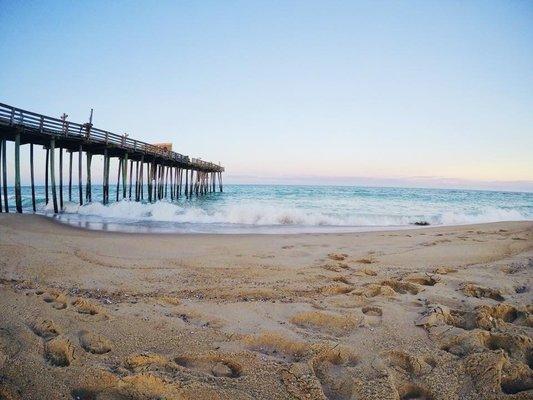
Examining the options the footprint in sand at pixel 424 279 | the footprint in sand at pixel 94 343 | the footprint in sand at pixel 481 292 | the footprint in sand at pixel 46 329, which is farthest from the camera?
the footprint in sand at pixel 424 279

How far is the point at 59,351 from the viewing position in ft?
7.88

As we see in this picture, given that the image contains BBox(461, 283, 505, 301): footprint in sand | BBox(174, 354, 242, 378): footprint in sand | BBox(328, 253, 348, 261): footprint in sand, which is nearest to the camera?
BBox(174, 354, 242, 378): footprint in sand

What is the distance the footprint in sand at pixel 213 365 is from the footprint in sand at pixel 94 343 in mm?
643

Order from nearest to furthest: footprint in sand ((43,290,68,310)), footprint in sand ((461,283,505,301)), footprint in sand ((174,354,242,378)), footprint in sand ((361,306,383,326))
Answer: footprint in sand ((174,354,242,378)) < footprint in sand ((361,306,383,326)) < footprint in sand ((43,290,68,310)) < footprint in sand ((461,283,505,301))

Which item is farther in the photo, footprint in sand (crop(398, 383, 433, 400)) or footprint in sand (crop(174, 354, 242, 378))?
footprint in sand (crop(174, 354, 242, 378))

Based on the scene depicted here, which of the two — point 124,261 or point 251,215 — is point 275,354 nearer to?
point 124,261

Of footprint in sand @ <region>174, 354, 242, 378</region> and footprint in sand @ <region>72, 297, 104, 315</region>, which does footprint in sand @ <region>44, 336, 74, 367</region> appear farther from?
footprint in sand @ <region>174, 354, 242, 378</region>

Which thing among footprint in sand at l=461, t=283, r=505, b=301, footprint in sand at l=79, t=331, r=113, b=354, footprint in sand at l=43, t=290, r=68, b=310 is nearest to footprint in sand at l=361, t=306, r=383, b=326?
footprint in sand at l=461, t=283, r=505, b=301

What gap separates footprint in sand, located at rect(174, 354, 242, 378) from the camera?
2.26 metres

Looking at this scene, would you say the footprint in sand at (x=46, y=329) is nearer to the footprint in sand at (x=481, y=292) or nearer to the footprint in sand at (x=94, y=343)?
the footprint in sand at (x=94, y=343)

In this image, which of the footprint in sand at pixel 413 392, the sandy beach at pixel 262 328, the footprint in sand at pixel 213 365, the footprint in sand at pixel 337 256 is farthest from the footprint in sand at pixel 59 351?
the footprint in sand at pixel 337 256

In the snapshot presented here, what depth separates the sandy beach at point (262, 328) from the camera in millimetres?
2100

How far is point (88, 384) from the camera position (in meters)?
2.01

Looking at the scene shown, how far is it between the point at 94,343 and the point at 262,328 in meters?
1.50
